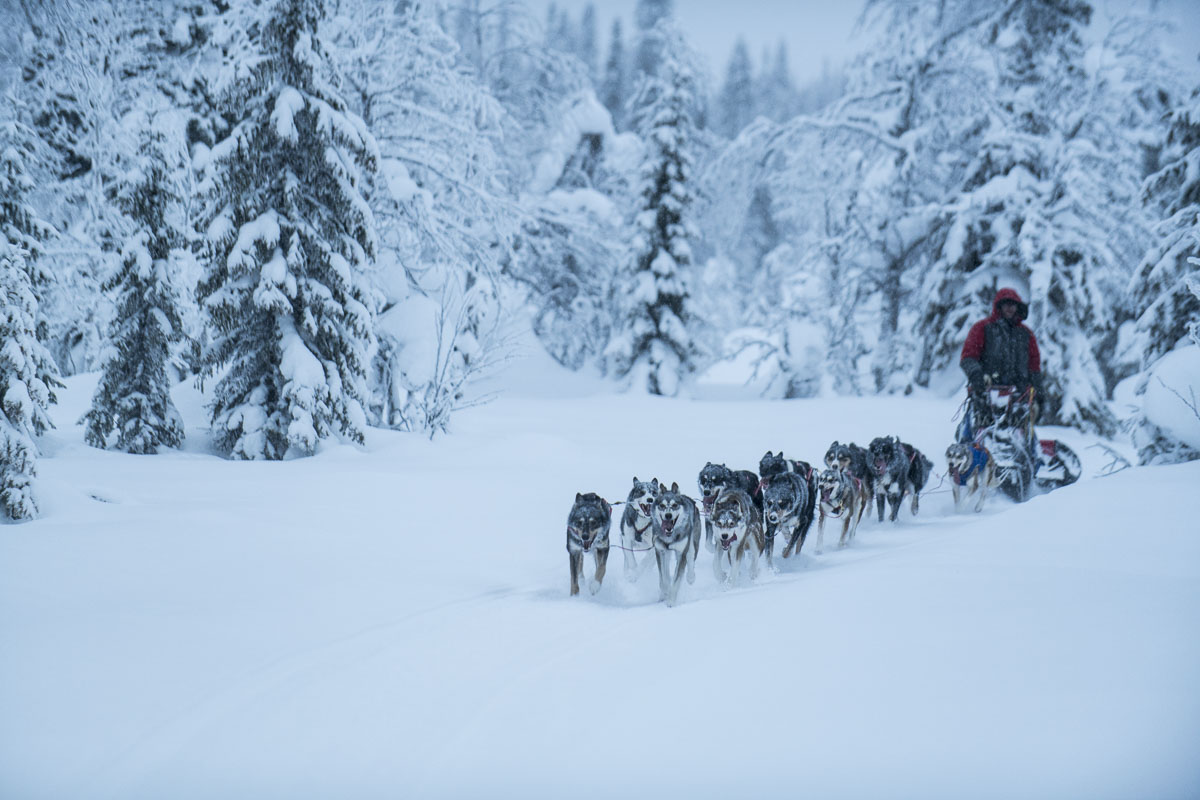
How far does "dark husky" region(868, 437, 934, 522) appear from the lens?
7.11 m

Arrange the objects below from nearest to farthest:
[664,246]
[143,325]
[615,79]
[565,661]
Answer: [565,661] → [143,325] → [664,246] → [615,79]

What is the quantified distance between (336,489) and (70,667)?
10.7 ft

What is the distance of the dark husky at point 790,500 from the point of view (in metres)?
5.69

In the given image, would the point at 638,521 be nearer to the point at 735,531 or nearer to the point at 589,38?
the point at 735,531

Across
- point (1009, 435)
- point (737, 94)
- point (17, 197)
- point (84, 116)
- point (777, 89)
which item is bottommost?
point (1009, 435)

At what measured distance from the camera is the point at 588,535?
492cm

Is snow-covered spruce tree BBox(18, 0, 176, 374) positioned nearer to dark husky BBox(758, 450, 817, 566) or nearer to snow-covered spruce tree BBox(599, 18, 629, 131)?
dark husky BBox(758, 450, 817, 566)

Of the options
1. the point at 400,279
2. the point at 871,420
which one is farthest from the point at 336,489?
the point at 871,420

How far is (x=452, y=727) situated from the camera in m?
2.93

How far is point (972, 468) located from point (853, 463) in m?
1.38

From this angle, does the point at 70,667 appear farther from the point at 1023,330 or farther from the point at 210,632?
the point at 1023,330

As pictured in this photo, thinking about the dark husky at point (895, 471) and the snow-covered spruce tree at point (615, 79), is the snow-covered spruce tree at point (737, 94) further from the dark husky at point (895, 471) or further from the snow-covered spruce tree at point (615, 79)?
the dark husky at point (895, 471)

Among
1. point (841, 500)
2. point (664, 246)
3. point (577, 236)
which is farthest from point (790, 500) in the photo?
point (577, 236)

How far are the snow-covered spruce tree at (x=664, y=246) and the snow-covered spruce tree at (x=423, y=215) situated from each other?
7445 mm
